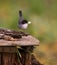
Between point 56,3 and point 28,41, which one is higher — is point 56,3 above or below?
below

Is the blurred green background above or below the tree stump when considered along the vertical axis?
below

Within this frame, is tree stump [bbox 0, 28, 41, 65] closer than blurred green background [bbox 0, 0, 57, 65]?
Yes

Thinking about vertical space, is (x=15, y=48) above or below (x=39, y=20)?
above

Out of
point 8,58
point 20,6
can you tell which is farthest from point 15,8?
point 8,58

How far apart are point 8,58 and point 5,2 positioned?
6569 millimetres

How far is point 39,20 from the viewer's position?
11438 mm

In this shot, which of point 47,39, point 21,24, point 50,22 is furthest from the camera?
point 50,22

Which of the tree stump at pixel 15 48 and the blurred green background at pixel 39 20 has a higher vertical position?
the tree stump at pixel 15 48

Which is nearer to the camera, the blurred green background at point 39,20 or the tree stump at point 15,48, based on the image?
the tree stump at point 15,48

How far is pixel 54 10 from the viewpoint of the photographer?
12.0 metres

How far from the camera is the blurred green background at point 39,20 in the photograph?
10.2 m

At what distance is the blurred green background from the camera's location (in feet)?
33.4

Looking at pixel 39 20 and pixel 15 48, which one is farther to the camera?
pixel 39 20

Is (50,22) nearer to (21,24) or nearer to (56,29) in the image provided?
(56,29)
